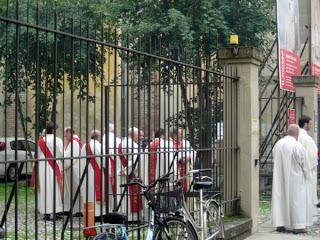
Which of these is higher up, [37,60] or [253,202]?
[37,60]

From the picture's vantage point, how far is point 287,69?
1593 centimetres

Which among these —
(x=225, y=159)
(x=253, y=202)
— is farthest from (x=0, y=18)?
(x=253, y=202)

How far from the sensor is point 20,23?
15.9ft

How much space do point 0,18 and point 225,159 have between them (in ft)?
18.4

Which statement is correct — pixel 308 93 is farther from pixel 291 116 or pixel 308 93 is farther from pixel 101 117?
pixel 101 117

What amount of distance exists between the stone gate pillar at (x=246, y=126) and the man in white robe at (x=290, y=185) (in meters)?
0.67

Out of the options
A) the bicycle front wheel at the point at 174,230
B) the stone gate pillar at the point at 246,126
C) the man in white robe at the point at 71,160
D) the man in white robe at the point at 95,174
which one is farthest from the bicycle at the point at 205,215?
the stone gate pillar at the point at 246,126

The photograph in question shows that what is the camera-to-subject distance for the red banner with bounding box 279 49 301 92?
15.3 meters

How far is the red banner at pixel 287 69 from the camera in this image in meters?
15.3

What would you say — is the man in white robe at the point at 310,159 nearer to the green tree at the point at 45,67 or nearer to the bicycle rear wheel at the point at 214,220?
the bicycle rear wheel at the point at 214,220

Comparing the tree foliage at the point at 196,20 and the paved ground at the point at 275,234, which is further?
the tree foliage at the point at 196,20

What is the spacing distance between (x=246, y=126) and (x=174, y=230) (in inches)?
143

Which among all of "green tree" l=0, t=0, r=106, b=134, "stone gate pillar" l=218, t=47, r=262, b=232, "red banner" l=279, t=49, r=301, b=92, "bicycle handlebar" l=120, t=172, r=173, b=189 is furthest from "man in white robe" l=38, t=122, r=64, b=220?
"red banner" l=279, t=49, r=301, b=92

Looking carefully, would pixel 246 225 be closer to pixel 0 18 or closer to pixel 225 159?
pixel 225 159
